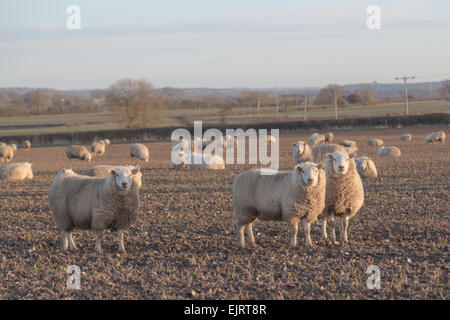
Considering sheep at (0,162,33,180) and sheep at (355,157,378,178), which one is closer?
sheep at (355,157,378,178)

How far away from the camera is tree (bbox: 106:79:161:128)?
63.0 meters

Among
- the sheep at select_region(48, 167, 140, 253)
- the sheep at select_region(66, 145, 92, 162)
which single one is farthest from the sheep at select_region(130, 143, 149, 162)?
the sheep at select_region(48, 167, 140, 253)

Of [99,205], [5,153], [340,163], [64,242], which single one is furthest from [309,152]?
[5,153]

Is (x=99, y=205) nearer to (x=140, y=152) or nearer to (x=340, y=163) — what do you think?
(x=340, y=163)

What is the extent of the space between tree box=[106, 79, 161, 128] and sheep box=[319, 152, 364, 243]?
175 ft

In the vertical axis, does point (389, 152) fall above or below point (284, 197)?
below

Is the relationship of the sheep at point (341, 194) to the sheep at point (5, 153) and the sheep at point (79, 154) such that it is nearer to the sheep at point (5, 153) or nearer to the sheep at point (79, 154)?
the sheep at point (79, 154)

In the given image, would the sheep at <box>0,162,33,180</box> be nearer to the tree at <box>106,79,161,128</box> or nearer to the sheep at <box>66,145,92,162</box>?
the sheep at <box>66,145,92,162</box>

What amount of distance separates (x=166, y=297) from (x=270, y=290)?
4.48ft

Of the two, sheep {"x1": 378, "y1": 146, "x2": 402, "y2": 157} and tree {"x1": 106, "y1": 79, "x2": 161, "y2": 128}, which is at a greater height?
tree {"x1": 106, "y1": 79, "x2": 161, "y2": 128}

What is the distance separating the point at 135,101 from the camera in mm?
A: 63812

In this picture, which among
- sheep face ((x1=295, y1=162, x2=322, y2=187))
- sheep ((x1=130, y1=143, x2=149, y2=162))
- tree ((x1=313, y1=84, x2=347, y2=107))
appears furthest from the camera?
tree ((x1=313, y1=84, x2=347, y2=107))

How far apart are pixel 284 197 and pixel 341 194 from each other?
126 cm
